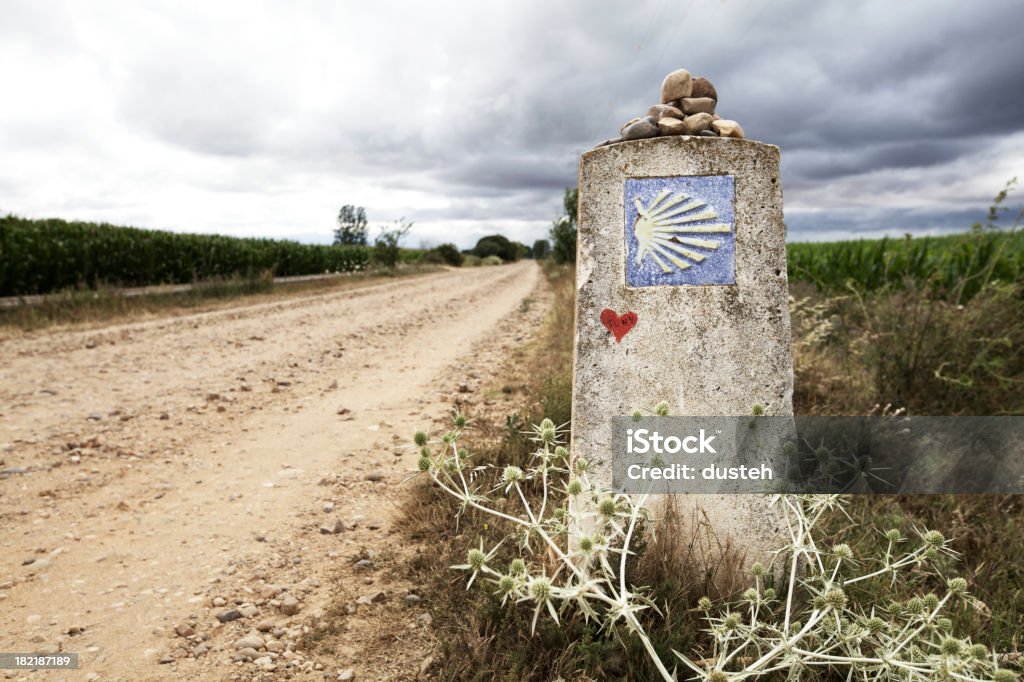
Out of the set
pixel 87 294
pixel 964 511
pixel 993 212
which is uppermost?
pixel 993 212

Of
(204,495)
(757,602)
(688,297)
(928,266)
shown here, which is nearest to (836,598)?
(757,602)

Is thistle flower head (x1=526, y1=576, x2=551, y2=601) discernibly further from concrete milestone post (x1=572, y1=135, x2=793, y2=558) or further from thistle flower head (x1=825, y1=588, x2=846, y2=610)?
concrete milestone post (x1=572, y1=135, x2=793, y2=558)

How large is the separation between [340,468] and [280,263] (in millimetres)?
19398

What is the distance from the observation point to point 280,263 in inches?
869

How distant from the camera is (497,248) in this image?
7000cm

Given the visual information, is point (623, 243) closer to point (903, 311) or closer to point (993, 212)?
point (903, 311)

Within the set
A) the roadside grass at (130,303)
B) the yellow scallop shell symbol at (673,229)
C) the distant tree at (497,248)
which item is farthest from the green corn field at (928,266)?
the distant tree at (497,248)

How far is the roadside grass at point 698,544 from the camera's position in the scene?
2320mm

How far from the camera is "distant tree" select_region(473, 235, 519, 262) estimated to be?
2704 inches

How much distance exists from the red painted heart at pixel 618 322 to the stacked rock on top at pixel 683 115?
35.2 inches

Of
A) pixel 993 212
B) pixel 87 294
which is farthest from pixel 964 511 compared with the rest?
pixel 87 294

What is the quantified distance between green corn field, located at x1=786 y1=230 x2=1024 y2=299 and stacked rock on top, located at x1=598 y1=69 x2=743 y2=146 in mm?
2913

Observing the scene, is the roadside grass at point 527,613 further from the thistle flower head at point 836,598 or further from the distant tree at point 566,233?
the distant tree at point 566,233

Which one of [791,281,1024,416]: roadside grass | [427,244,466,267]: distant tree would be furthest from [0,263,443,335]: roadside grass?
[427,244,466,267]: distant tree
